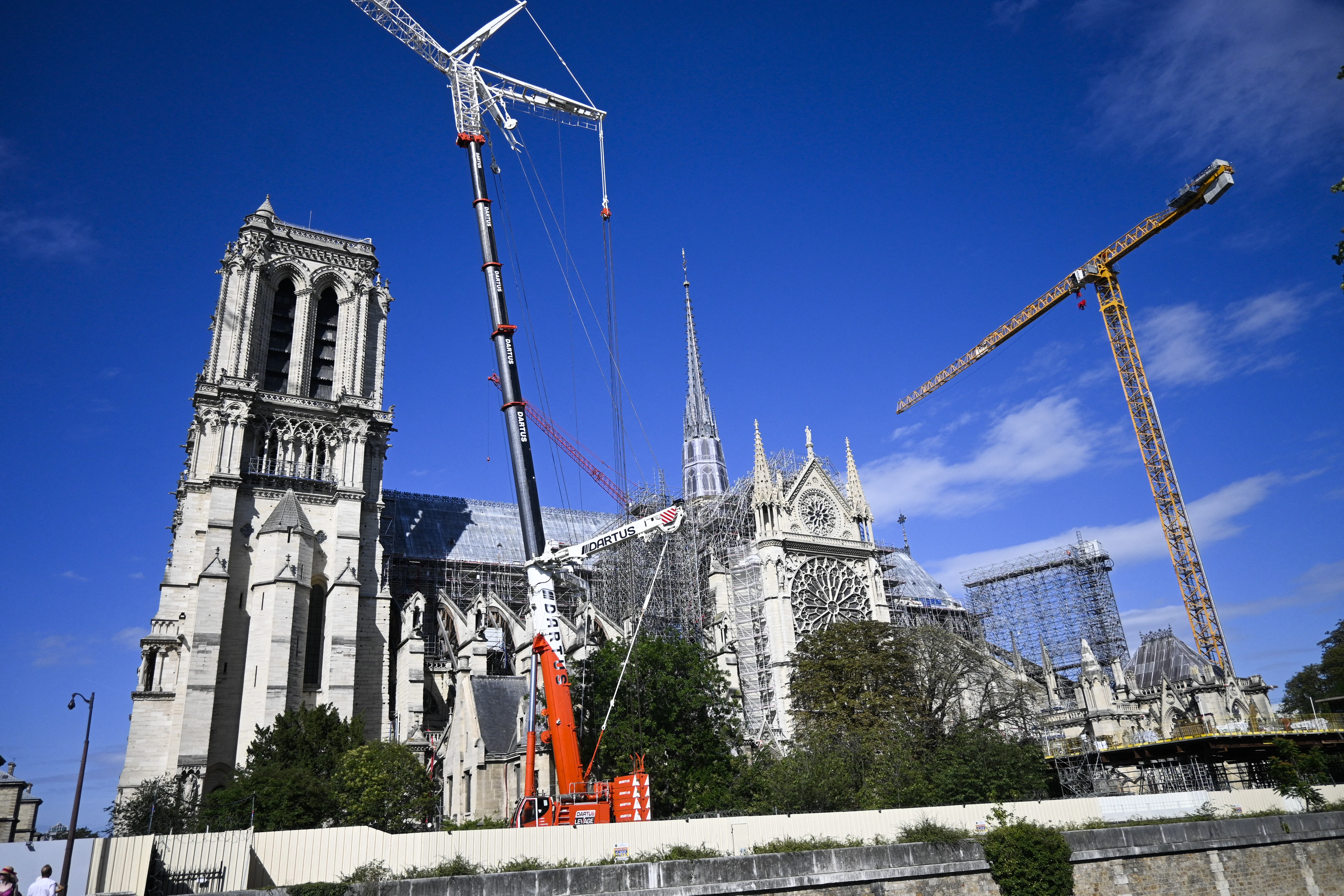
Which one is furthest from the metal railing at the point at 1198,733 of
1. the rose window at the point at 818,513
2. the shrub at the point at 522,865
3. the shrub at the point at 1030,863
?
the shrub at the point at 522,865

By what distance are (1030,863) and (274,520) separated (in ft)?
115

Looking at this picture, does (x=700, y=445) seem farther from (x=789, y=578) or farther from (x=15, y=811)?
(x=15, y=811)

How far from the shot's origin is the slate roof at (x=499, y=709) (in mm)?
33031

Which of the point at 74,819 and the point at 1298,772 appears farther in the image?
the point at 1298,772

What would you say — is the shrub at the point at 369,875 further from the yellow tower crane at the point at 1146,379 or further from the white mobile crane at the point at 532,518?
the yellow tower crane at the point at 1146,379

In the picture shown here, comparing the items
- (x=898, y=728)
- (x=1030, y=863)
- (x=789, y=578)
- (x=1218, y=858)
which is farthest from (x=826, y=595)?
(x=1030, y=863)

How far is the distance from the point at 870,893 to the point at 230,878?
12.9 m

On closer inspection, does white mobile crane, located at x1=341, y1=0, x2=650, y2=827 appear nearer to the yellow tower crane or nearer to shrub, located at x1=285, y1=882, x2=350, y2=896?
shrub, located at x1=285, y1=882, x2=350, y2=896

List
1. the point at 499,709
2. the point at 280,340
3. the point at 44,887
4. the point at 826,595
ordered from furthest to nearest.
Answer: the point at 826,595, the point at 280,340, the point at 499,709, the point at 44,887

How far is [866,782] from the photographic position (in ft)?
102

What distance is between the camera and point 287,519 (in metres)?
41.5

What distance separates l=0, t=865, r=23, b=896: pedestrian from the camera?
1223 cm

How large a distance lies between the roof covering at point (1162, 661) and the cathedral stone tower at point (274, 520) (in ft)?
149

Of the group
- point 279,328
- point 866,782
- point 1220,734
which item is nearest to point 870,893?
point 866,782
